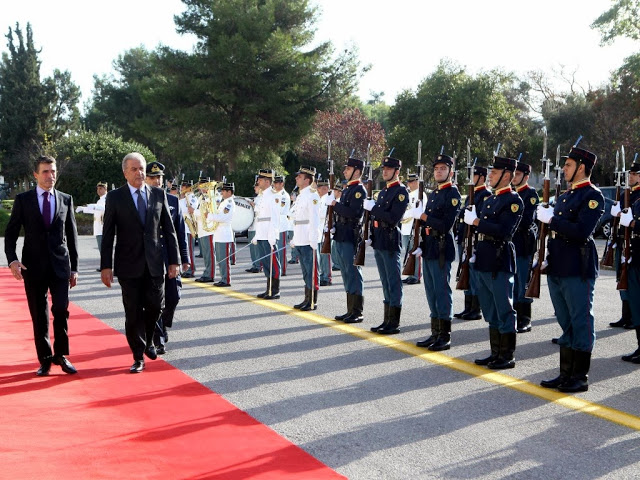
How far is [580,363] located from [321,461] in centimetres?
276

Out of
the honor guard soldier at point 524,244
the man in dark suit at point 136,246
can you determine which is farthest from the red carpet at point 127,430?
the honor guard soldier at point 524,244

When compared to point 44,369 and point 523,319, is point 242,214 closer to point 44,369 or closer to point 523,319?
point 523,319

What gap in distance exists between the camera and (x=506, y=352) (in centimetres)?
709

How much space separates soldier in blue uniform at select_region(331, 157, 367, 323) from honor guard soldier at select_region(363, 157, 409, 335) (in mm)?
694

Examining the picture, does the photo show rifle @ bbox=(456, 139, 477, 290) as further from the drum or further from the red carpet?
the drum

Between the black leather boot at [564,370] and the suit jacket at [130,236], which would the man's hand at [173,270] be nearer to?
the suit jacket at [130,236]

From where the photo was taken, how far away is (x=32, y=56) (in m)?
53.6

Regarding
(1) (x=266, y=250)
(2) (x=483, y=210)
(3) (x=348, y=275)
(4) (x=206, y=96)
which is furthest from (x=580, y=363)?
(4) (x=206, y=96)

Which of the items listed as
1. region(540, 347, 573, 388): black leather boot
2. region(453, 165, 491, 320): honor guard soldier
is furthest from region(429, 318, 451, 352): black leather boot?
region(540, 347, 573, 388): black leather boot

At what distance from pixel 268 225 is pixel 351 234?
3.60 meters

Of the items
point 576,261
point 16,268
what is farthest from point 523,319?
point 16,268

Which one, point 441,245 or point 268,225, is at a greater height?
point 268,225

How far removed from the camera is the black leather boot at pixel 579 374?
6238 millimetres

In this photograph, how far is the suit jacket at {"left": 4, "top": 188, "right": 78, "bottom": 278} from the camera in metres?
6.71
